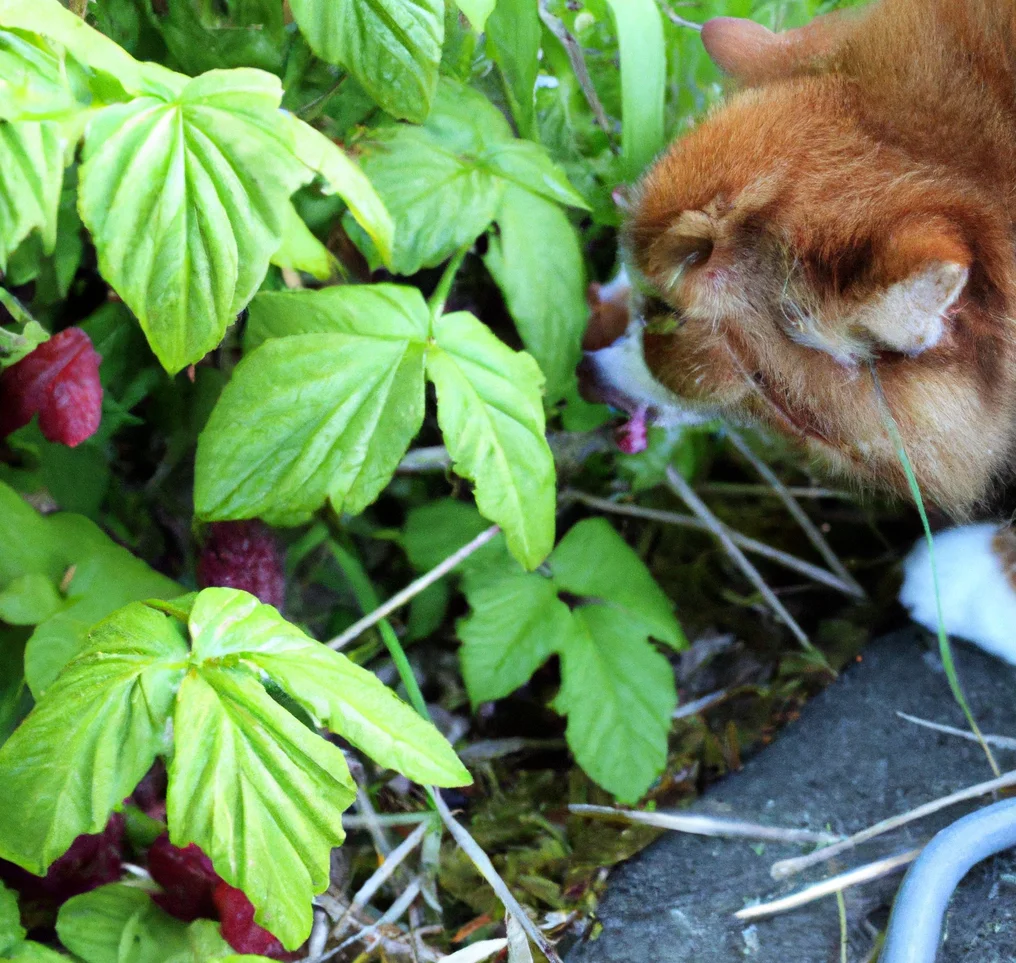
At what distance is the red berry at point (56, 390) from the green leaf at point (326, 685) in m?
0.44

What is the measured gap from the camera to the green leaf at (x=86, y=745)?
923mm

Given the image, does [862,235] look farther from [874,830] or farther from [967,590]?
[967,590]

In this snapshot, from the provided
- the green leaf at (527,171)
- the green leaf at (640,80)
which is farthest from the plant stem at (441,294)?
the green leaf at (640,80)

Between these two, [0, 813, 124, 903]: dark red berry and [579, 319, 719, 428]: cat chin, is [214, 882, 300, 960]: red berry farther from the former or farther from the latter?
[579, 319, 719, 428]: cat chin

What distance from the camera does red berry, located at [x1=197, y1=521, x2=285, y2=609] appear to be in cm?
146

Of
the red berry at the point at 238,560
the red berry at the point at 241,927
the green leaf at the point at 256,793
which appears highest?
the green leaf at the point at 256,793

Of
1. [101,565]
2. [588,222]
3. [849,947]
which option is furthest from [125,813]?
[588,222]

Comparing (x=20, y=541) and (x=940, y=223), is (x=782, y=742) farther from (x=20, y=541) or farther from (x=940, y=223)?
(x=20, y=541)

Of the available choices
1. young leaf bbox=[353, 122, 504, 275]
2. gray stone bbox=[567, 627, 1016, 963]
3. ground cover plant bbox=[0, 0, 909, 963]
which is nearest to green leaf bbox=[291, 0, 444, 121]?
ground cover plant bbox=[0, 0, 909, 963]

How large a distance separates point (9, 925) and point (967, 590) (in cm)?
166

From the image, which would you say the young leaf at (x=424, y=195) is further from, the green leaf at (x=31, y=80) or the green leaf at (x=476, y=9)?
the green leaf at (x=31, y=80)

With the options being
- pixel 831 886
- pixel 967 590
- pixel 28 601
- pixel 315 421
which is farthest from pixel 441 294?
pixel 967 590

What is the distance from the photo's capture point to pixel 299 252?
1261mm

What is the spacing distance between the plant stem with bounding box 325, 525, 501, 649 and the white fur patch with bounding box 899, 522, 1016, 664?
84 cm
